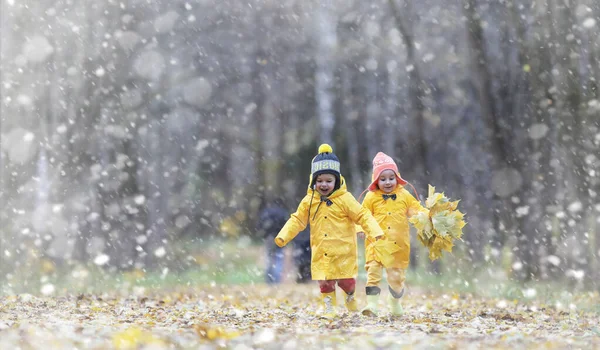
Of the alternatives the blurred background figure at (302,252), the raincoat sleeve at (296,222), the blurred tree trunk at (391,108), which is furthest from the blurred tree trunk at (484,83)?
the raincoat sleeve at (296,222)

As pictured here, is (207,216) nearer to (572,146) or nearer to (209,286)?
(209,286)

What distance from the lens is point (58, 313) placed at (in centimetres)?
809

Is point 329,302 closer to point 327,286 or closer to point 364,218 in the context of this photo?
point 327,286

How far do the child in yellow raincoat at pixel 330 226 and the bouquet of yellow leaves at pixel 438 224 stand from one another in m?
0.63

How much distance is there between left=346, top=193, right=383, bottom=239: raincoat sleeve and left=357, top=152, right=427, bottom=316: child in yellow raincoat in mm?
221

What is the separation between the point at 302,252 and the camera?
1953 centimetres

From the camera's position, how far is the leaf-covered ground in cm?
560

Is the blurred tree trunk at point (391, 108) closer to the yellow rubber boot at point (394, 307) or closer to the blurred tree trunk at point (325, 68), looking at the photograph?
the blurred tree trunk at point (325, 68)

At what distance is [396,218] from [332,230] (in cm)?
77

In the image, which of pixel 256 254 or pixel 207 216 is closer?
pixel 256 254

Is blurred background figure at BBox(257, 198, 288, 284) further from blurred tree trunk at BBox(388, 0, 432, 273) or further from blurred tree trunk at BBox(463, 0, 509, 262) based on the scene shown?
blurred tree trunk at BBox(463, 0, 509, 262)

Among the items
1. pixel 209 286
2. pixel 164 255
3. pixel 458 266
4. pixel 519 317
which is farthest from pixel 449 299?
pixel 164 255

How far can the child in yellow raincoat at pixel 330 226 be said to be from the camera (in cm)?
858

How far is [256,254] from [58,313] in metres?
16.8
